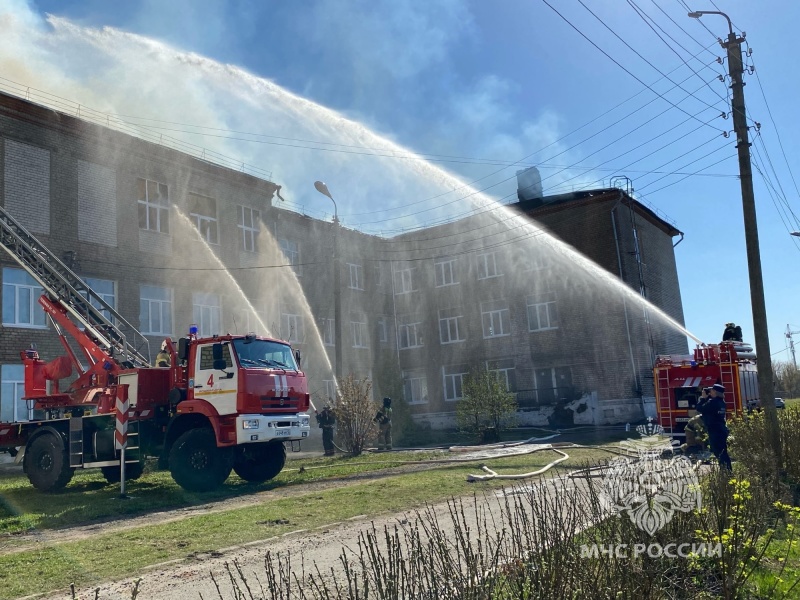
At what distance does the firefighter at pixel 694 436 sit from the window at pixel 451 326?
24714 mm

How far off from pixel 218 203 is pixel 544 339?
18.3m

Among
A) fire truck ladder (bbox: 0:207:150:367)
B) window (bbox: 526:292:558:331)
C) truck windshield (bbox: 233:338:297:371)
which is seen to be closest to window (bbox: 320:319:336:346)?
window (bbox: 526:292:558:331)

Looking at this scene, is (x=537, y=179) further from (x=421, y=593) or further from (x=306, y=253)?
(x=421, y=593)

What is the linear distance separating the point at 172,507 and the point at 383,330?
29.7m

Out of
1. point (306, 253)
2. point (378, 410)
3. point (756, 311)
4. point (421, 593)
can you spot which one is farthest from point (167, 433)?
point (306, 253)

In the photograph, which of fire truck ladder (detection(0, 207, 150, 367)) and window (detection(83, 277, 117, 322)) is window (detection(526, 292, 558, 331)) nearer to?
window (detection(83, 277, 117, 322))

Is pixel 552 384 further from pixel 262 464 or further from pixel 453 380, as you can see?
pixel 262 464

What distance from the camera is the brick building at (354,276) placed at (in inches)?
882

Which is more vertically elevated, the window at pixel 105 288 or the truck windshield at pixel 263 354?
the window at pixel 105 288

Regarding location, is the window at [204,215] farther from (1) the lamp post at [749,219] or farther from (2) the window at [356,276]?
(1) the lamp post at [749,219]

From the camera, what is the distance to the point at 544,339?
34625 mm

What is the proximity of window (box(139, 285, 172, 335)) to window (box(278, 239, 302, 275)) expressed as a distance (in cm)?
779

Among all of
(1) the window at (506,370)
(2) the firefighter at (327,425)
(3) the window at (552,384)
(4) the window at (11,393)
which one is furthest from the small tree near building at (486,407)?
(4) the window at (11,393)

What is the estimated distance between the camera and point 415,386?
40.8m
